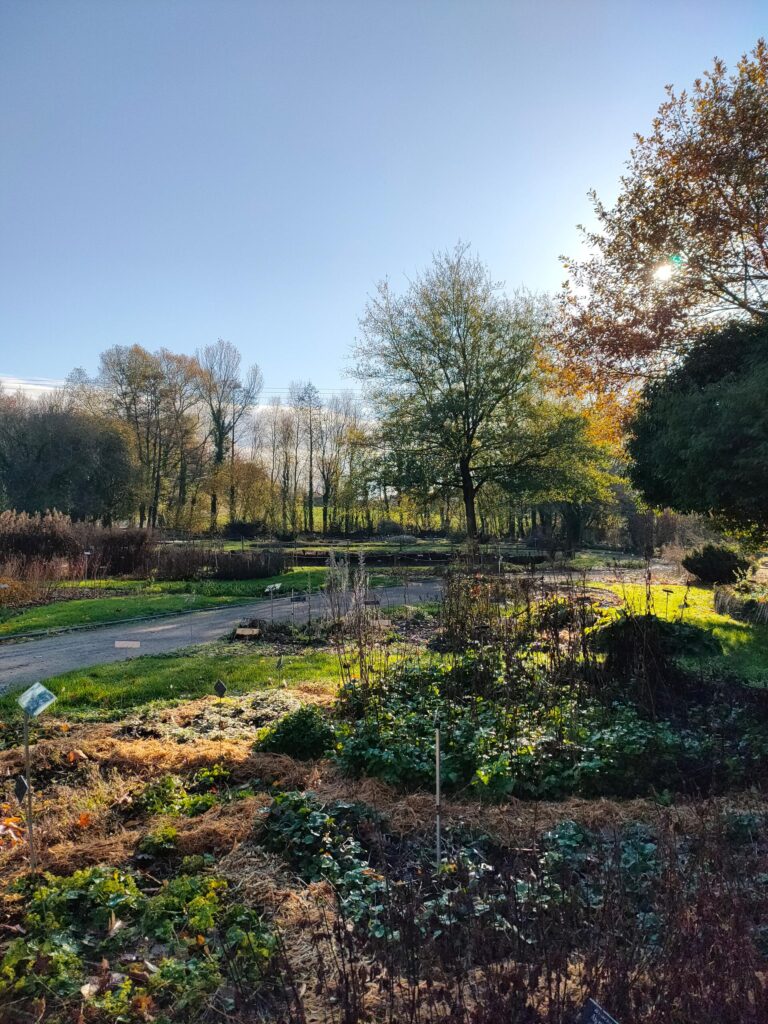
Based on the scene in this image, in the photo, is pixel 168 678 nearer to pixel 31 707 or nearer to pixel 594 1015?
pixel 31 707

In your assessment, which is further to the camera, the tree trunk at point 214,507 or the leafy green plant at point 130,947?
the tree trunk at point 214,507

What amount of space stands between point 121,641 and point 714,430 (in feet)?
27.4

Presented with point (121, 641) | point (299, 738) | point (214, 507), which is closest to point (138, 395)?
point (214, 507)

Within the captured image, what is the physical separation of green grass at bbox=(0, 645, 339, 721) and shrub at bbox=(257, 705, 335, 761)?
1.70 meters

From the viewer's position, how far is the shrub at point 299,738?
15.2 ft

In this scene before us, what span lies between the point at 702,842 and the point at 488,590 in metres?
5.68

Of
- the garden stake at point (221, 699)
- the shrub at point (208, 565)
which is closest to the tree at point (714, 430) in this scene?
the garden stake at point (221, 699)

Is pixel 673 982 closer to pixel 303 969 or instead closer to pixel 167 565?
pixel 303 969

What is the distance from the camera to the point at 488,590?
26.9 feet

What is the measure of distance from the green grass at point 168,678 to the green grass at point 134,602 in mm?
3191

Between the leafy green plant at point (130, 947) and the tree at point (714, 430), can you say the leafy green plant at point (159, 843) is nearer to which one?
the leafy green plant at point (130, 947)

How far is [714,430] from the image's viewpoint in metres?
8.18

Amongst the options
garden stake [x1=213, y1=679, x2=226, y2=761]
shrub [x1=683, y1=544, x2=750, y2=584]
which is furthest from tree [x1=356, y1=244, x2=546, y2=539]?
garden stake [x1=213, y1=679, x2=226, y2=761]

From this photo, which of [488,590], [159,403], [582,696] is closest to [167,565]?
[488,590]
